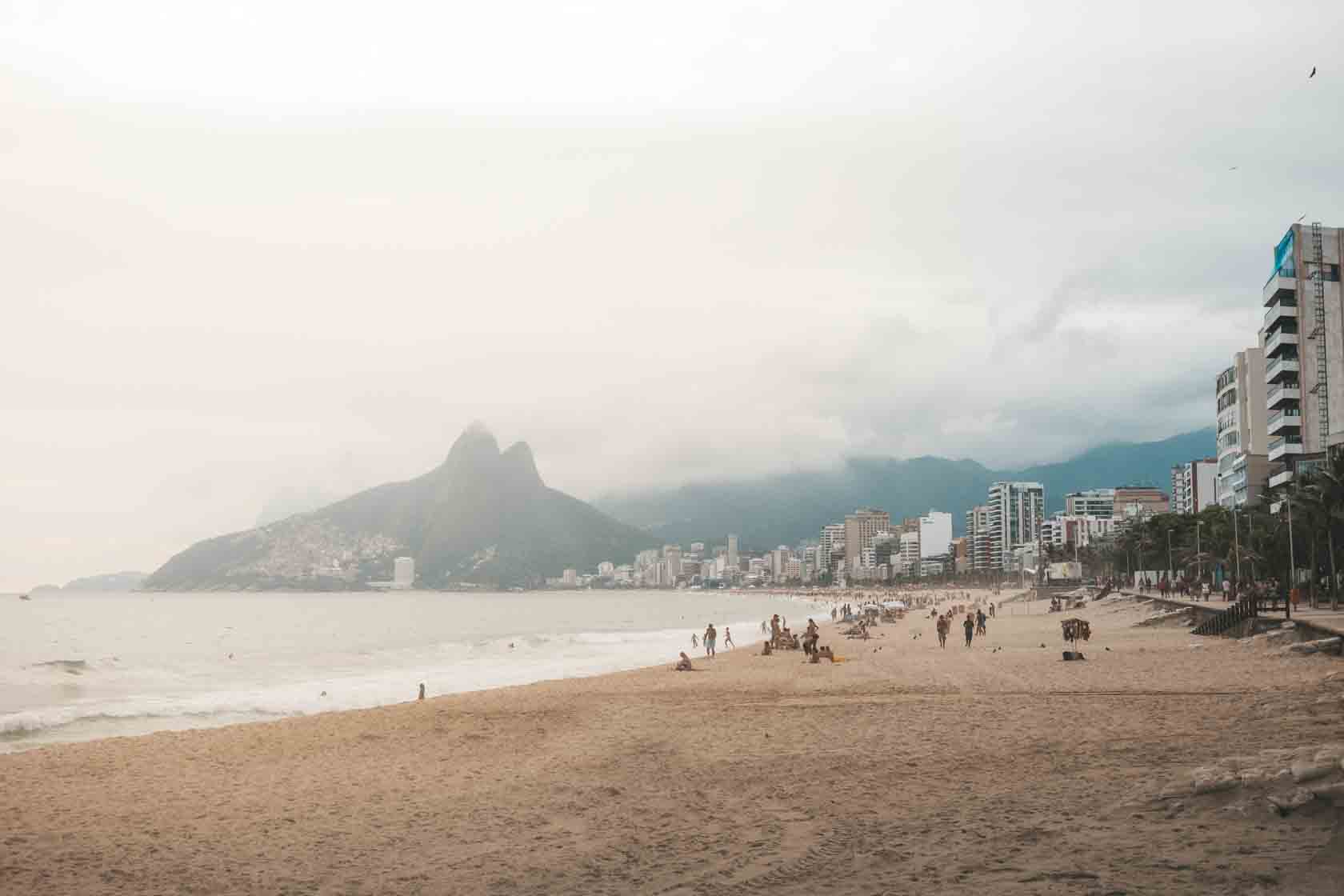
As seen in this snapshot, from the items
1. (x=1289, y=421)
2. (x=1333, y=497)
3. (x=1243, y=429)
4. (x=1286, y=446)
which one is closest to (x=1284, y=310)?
(x=1289, y=421)

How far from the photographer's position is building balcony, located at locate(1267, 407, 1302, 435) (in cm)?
6712

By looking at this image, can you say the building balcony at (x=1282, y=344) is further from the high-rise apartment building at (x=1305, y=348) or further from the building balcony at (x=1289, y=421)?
the building balcony at (x=1289, y=421)

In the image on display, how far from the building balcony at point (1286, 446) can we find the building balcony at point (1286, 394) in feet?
7.57

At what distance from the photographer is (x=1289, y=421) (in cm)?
6750

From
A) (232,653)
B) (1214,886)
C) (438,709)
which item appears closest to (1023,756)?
(1214,886)

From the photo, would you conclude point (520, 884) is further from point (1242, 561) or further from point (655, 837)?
point (1242, 561)

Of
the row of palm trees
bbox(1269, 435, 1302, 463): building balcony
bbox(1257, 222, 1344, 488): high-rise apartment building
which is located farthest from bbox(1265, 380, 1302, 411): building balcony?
the row of palm trees

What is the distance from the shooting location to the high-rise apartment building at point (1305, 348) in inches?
2601

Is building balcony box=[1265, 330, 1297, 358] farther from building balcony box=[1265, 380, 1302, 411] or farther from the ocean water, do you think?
the ocean water

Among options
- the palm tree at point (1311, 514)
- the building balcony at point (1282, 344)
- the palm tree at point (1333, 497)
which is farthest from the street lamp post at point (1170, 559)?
the palm tree at point (1333, 497)

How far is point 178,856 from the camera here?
10.7 meters

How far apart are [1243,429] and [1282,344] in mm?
15811

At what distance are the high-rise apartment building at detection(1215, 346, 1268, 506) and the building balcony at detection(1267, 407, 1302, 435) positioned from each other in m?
6.94

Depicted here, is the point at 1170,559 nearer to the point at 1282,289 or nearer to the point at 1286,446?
the point at 1286,446
